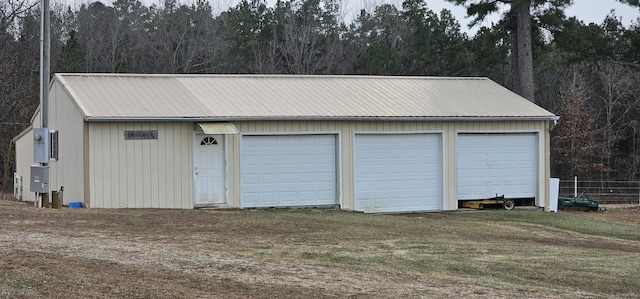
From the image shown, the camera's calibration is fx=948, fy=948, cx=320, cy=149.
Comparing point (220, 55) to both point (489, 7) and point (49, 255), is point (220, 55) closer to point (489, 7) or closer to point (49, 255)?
point (489, 7)

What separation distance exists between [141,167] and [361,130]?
547cm

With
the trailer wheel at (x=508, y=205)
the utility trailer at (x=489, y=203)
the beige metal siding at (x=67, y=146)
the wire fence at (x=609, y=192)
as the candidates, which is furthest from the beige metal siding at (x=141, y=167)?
the wire fence at (x=609, y=192)

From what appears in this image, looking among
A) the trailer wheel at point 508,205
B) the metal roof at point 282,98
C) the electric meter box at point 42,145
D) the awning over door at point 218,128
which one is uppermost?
the metal roof at point 282,98

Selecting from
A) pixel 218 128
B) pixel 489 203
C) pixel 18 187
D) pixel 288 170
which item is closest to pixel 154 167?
pixel 218 128

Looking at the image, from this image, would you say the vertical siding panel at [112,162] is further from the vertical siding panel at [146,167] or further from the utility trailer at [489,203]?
the utility trailer at [489,203]

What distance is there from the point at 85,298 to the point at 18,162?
20.1 metres

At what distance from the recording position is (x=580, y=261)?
48.0 ft

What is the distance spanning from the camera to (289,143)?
22500 mm

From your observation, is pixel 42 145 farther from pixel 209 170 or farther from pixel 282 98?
pixel 282 98

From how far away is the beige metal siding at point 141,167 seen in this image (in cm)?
2050

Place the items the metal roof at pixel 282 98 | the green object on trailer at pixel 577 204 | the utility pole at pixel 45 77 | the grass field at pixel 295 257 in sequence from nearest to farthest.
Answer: the grass field at pixel 295 257
the utility pole at pixel 45 77
the metal roof at pixel 282 98
the green object on trailer at pixel 577 204

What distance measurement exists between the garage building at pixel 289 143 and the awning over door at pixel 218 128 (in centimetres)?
5

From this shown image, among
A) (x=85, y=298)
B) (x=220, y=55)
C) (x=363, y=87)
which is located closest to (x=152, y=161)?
(x=363, y=87)

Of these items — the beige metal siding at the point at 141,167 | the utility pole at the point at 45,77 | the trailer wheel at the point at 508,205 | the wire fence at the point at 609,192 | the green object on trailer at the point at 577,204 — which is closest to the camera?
the beige metal siding at the point at 141,167
